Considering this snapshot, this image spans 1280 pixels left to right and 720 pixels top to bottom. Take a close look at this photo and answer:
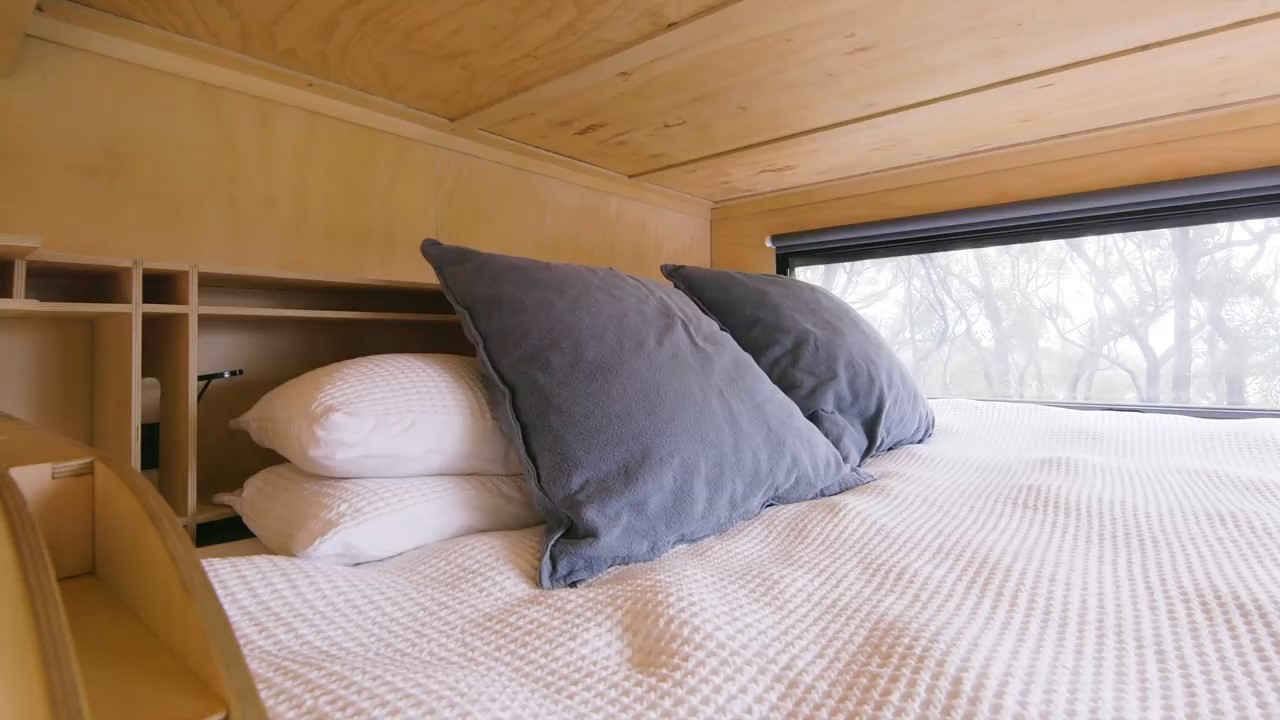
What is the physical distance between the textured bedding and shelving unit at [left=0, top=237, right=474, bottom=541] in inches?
15.8

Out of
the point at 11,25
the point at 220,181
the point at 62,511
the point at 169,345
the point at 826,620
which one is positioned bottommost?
the point at 826,620

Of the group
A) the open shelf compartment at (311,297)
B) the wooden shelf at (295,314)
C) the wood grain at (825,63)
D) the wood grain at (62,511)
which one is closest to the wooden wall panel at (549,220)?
the wood grain at (825,63)

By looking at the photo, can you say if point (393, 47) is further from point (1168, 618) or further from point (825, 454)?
point (1168, 618)

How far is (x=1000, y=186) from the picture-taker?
1.90 m

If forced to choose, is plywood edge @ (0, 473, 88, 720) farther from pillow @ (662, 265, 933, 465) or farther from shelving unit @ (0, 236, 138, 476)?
pillow @ (662, 265, 933, 465)

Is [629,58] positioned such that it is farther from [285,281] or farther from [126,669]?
[126,669]

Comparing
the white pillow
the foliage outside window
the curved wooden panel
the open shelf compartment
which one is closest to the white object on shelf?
the open shelf compartment

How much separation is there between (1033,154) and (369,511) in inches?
76.7

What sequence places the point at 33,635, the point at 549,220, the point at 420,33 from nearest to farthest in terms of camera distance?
the point at 33,635 < the point at 420,33 < the point at 549,220

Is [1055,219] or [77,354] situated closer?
[77,354]

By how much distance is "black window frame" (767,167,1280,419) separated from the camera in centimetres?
163

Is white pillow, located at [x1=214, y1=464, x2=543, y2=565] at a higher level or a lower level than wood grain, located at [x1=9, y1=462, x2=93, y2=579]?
lower

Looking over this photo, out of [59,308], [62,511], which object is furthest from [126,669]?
[59,308]

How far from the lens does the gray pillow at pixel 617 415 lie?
0.73m
